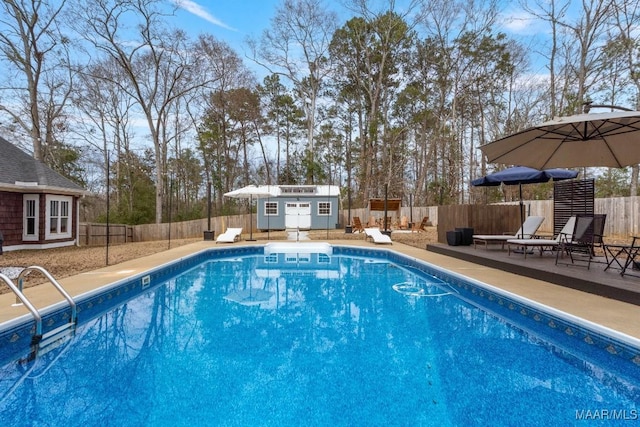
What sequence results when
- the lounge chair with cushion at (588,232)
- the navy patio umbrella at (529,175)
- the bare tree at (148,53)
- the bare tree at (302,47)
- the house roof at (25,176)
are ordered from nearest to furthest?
the lounge chair with cushion at (588,232), the navy patio umbrella at (529,175), the house roof at (25,176), the bare tree at (148,53), the bare tree at (302,47)

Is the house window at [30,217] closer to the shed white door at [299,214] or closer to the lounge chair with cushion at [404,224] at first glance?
the shed white door at [299,214]

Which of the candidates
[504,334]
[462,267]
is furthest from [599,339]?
[462,267]

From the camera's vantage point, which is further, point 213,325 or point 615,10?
point 615,10

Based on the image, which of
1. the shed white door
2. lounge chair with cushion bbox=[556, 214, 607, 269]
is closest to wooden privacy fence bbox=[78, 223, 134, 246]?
the shed white door

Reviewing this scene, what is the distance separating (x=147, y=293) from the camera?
235 inches

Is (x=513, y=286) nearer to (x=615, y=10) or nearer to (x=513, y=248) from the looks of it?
(x=513, y=248)

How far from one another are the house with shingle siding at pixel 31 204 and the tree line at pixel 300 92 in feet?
11.1

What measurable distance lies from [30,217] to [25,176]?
136 centimetres

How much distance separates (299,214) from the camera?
19.4 meters

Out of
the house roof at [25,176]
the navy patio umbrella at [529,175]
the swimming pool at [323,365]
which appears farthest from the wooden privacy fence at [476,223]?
the swimming pool at [323,365]

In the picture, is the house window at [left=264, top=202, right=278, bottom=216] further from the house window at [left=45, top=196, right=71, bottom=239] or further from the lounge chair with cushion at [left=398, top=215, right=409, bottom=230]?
the house window at [left=45, top=196, right=71, bottom=239]

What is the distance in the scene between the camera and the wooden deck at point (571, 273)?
4.43 m

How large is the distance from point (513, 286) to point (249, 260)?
22.0 ft

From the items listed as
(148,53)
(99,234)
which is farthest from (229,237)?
(148,53)
